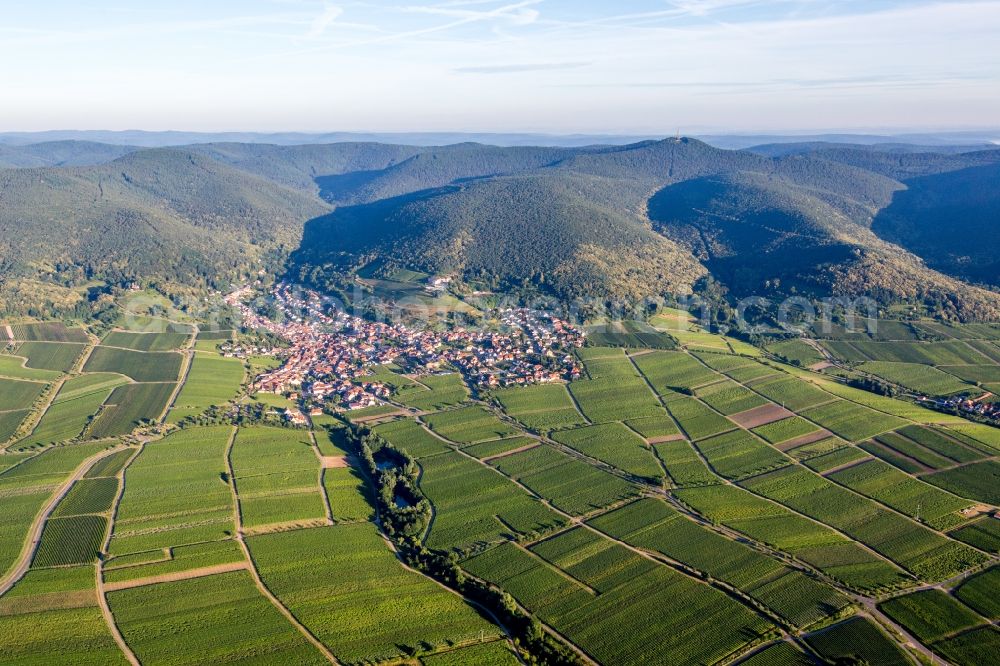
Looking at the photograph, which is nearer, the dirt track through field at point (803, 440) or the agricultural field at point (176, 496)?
the agricultural field at point (176, 496)

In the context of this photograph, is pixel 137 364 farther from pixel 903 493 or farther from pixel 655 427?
pixel 903 493

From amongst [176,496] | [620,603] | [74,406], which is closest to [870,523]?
[620,603]

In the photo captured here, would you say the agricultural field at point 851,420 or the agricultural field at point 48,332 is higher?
the agricultural field at point 48,332

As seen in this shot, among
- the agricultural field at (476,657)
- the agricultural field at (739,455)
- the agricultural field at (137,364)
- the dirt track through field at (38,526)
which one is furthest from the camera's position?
the agricultural field at (137,364)

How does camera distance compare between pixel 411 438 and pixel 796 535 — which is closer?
pixel 796 535

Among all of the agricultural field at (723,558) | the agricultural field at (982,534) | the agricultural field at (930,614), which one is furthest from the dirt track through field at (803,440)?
the agricultural field at (930,614)

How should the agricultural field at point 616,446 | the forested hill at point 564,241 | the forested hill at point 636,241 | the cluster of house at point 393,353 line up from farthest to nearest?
the forested hill at point 564,241 → the forested hill at point 636,241 → the cluster of house at point 393,353 → the agricultural field at point 616,446

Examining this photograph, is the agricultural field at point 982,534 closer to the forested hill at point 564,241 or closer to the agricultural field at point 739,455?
the agricultural field at point 739,455

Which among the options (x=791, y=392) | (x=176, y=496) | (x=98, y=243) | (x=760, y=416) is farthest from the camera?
(x=98, y=243)
